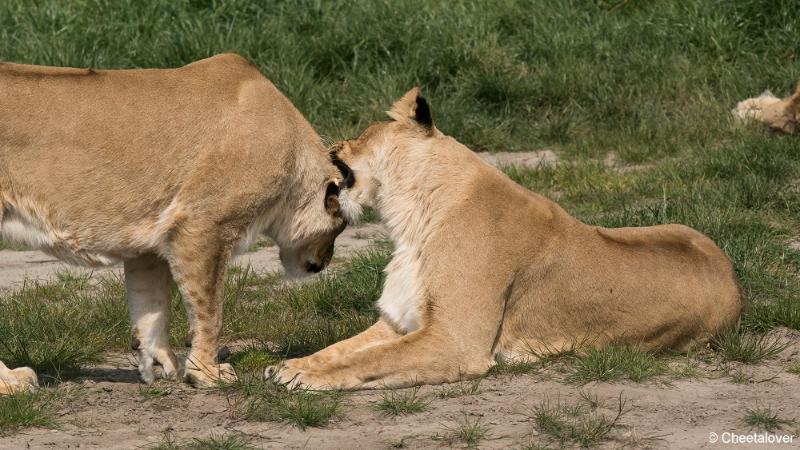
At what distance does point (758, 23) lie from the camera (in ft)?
30.0

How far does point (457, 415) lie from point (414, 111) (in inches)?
51.3

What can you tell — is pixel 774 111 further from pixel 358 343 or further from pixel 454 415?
pixel 454 415

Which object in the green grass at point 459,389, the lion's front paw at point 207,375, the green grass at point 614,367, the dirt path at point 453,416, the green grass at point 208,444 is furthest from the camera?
the lion's front paw at point 207,375

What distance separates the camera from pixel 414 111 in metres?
5.11

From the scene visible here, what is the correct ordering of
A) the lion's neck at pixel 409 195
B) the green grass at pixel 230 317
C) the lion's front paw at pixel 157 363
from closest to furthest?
1. the lion's neck at pixel 409 195
2. the lion's front paw at pixel 157 363
3. the green grass at pixel 230 317

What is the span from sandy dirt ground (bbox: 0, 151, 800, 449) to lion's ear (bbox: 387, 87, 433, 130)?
1.03m

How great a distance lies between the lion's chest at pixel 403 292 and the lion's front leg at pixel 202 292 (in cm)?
61

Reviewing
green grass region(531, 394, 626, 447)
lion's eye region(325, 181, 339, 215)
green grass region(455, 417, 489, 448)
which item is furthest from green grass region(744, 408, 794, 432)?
lion's eye region(325, 181, 339, 215)

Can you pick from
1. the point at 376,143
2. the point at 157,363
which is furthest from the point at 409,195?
the point at 157,363

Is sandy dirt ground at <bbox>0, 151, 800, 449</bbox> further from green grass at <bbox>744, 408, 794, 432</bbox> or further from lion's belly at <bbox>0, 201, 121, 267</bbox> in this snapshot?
lion's belly at <bbox>0, 201, 121, 267</bbox>

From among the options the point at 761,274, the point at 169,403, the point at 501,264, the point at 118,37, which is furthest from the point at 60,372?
the point at 118,37

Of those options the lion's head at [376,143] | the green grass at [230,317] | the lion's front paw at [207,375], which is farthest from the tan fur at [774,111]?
the lion's front paw at [207,375]

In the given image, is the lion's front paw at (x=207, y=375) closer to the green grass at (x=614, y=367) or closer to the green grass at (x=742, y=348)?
the green grass at (x=614, y=367)

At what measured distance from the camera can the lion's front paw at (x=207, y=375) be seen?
15.8ft
